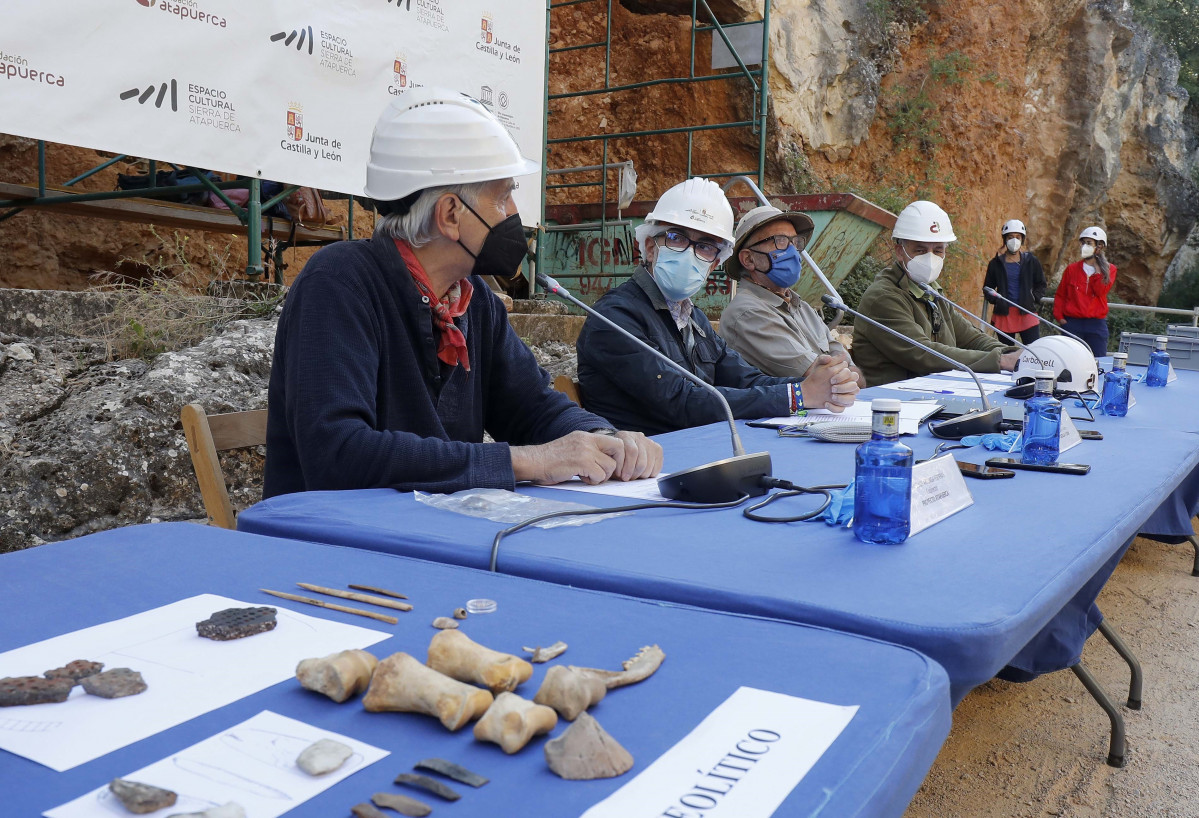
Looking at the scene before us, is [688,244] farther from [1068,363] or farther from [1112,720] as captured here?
[1112,720]

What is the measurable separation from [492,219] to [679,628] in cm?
133

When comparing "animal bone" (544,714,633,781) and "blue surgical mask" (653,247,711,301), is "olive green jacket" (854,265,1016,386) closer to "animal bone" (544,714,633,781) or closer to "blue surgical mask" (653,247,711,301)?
"blue surgical mask" (653,247,711,301)

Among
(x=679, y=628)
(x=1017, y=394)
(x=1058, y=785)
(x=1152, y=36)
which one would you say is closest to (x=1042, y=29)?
(x=1152, y=36)

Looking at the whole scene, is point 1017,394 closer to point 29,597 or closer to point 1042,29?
point 29,597

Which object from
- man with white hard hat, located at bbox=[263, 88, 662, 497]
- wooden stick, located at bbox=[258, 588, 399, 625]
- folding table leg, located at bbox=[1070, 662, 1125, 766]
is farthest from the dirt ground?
wooden stick, located at bbox=[258, 588, 399, 625]

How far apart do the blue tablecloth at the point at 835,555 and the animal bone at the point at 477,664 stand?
1.15 ft

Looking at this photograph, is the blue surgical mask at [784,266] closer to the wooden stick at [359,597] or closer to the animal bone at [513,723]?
the wooden stick at [359,597]

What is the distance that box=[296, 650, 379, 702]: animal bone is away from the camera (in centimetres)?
81

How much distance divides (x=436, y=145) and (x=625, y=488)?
2.81 ft

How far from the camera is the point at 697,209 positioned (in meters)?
3.33

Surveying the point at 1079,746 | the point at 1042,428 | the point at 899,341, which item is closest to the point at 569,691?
the point at 1042,428

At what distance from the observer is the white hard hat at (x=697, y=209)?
10.9 feet

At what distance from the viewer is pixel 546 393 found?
242 centimetres

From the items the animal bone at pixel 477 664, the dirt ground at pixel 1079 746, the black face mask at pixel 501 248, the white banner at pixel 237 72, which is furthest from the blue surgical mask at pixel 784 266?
the animal bone at pixel 477 664
